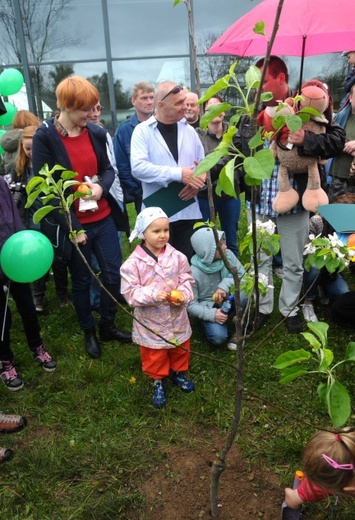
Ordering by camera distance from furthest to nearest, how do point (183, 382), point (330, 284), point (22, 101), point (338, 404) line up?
point (22, 101) < point (330, 284) < point (183, 382) < point (338, 404)

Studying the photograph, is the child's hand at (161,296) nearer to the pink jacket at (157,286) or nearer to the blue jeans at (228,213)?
the pink jacket at (157,286)

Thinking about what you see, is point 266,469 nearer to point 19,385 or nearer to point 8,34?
point 19,385

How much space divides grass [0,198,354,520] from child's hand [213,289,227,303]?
40cm

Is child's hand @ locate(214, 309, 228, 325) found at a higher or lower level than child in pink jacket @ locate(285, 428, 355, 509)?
lower

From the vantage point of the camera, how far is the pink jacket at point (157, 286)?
8.82ft

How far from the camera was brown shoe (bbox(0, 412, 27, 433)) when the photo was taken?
267cm

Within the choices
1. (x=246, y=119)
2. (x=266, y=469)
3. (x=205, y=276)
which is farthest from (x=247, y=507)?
(x=246, y=119)

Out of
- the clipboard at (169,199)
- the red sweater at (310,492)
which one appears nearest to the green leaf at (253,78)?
the red sweater at (310,492)

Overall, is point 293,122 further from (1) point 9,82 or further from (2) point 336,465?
(1) point 9,82

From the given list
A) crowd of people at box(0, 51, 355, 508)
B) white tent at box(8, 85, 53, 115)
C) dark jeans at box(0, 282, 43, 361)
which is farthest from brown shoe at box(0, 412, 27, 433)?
white tent at box(8, 85, 53, 115)

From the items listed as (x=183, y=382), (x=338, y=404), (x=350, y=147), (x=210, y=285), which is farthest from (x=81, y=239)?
(x=350, y=147)

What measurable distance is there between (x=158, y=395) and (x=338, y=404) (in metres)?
1.76

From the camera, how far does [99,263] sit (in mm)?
3316

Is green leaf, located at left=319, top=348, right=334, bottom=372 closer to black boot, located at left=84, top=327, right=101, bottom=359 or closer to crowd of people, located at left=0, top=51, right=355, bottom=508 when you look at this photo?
crowd of people, located at left=0, top=51, right=355, bottom=508
